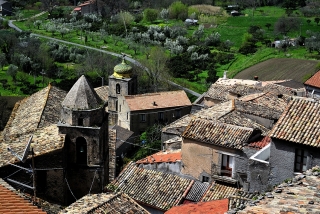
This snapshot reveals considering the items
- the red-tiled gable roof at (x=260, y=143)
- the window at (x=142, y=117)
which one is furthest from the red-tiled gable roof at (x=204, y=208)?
the window at (x=142, y=117)

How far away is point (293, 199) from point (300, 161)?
6.28 meters

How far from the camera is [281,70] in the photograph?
194 ft

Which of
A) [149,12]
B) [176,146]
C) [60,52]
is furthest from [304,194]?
[149,12]

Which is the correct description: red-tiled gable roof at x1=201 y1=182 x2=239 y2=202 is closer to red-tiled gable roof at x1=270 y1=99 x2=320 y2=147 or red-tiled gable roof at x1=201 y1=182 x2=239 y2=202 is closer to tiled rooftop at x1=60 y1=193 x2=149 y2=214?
tiled rooftop at x1=60 y1=193 x2=149 y2=214

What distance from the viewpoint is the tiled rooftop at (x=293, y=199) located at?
33.1 ft

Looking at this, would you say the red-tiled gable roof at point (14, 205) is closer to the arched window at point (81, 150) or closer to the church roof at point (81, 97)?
the church roof at point (81, 97)

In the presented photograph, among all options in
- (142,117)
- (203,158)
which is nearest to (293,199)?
(203,158)

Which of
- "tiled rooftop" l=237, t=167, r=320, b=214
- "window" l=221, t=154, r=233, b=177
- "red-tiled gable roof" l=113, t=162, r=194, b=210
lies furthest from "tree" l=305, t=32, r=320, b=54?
"tiled rooftop" l=237, t=167, r=320, b=214

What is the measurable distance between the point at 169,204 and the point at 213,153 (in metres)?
2.75

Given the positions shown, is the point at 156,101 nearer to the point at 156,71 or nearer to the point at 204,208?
the point at 156,71

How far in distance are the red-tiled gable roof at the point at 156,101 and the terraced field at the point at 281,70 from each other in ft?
46.1

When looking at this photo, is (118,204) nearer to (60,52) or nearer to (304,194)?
(304,194)

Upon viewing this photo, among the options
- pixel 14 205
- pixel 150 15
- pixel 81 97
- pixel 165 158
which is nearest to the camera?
pixel 14 205

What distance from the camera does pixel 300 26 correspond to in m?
85.1
